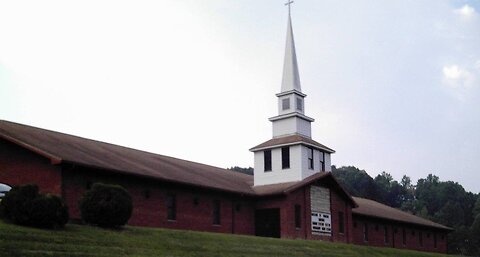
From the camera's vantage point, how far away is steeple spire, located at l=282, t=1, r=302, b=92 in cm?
4538

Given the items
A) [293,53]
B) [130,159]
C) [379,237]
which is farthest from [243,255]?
[379,237]

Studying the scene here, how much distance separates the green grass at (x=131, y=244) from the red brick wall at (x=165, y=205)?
411cm

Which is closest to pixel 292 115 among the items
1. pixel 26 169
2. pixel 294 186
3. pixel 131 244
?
pixel 294 186

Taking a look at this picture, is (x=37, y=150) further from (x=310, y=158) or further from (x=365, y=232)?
(x=365, y=232)

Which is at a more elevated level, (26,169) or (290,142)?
(290,142)

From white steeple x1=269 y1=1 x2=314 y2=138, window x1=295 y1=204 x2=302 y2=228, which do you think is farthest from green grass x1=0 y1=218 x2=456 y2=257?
white steeple x1=269 y1=1 x2=314 y2=138

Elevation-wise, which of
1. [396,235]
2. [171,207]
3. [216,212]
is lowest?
[396,235]

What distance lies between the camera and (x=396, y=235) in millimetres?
55250

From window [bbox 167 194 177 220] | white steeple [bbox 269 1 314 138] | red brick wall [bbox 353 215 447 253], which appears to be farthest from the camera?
red brick wall [bbox 353 215 447 253]

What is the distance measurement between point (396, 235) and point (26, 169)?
1384 inches

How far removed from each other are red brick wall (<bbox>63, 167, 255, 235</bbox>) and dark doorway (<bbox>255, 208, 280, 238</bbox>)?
1.29 feet

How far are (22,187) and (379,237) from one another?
3587cm

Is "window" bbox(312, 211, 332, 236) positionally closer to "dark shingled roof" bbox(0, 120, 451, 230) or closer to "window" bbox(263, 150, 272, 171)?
"dark shingled roof" bbox(0, 120, 451, 230)

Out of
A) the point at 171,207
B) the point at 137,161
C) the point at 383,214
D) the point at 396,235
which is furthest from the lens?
the point at 396,235
